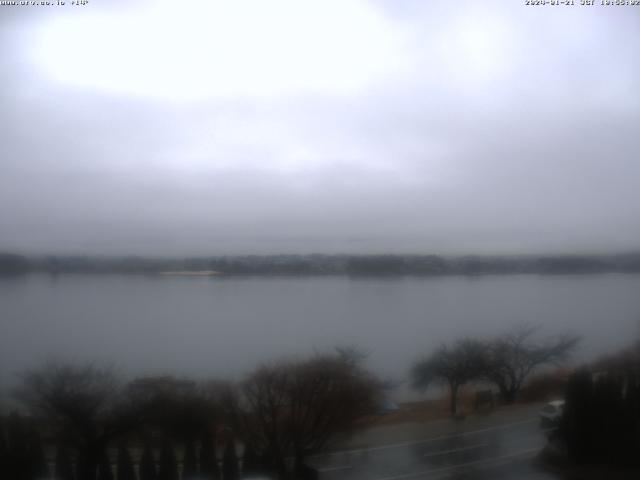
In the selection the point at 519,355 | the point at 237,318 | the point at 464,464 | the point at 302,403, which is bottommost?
the point at 464,464

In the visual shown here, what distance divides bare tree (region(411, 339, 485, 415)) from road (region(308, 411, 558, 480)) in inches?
4.5

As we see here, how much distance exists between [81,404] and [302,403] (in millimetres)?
672

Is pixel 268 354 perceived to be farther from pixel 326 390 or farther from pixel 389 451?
pixel 389 451

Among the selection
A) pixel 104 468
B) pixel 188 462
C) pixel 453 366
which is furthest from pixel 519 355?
pixel 104 468

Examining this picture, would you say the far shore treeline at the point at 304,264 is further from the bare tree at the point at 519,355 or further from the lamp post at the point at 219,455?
the lamp post at the point at 219,455

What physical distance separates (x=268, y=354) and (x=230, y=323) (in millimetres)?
152

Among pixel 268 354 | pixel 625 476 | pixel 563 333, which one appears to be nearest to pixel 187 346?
pixel 268 354

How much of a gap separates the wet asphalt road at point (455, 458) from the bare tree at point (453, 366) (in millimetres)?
129

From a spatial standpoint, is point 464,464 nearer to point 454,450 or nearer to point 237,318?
point 454,450

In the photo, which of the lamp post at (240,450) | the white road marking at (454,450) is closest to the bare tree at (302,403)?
the lamp post at (240,450)

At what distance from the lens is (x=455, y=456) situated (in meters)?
1.76

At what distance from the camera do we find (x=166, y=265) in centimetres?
166

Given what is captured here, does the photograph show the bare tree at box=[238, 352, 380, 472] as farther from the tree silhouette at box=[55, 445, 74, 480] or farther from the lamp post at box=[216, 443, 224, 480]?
the tree silhouette at box=[55, 445, 74, 480]

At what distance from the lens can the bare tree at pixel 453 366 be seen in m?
1.71
